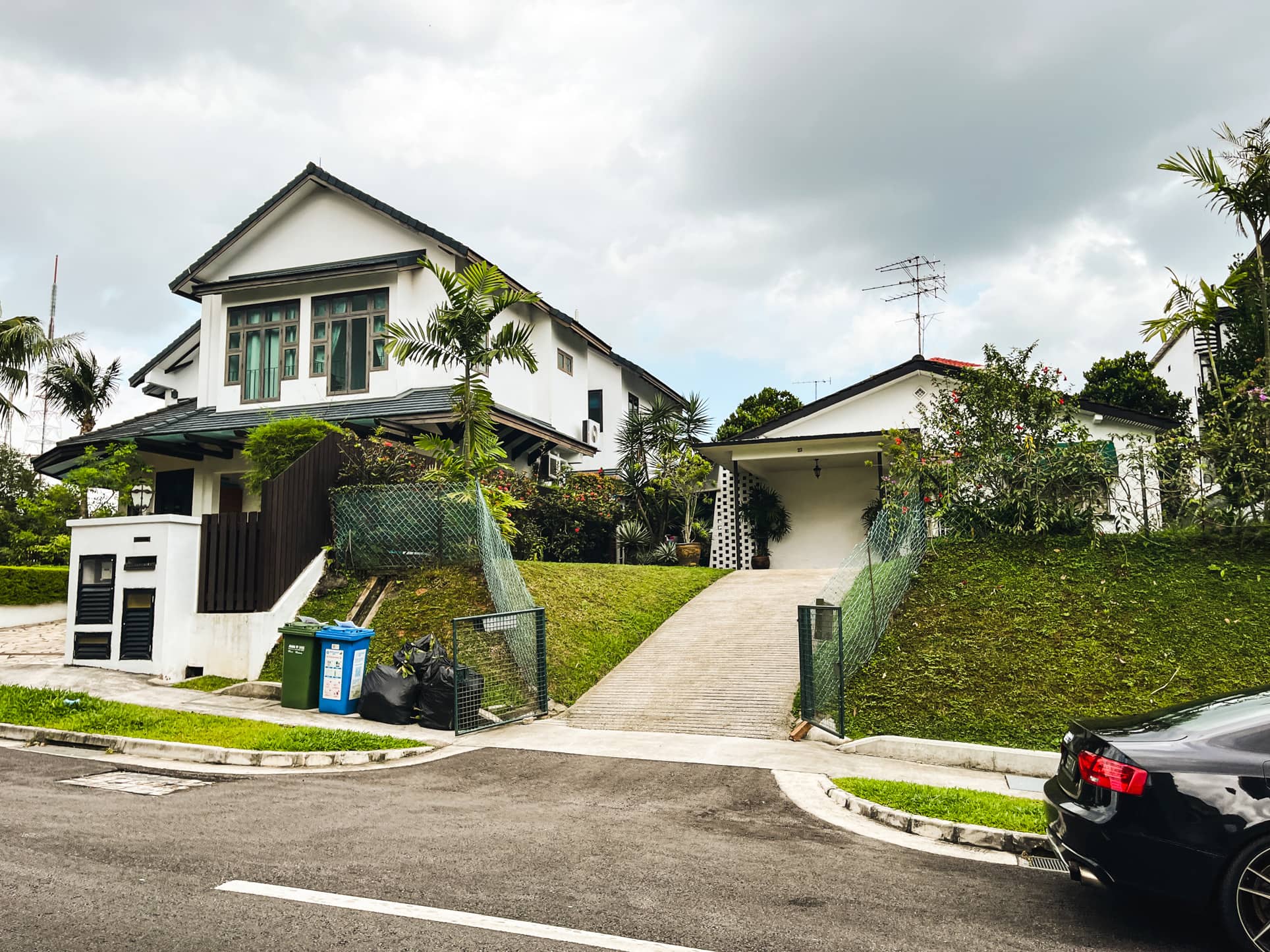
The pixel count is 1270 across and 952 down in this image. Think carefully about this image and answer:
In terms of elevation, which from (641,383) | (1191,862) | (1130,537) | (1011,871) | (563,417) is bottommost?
(1011,871)

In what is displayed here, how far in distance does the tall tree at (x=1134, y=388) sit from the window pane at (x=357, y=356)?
881 inches

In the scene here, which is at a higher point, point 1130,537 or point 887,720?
point 1130,537

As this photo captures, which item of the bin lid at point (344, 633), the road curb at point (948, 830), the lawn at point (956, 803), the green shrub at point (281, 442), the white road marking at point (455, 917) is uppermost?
the green shrub at point (281, 442)

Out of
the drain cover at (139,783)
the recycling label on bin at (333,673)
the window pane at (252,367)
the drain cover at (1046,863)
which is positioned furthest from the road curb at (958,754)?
the window pane at (252,367)

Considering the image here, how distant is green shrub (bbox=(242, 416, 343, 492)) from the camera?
14969 mm

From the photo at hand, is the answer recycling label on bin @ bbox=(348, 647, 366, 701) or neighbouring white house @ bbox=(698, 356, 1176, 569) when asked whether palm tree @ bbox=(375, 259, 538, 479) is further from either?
neighbouring white house @ bbox=(698, 356, 1176, 569)

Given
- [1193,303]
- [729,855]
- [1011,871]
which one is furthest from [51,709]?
[1193,303]

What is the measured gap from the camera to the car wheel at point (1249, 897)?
3916 millimetres

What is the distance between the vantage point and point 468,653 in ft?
35.4

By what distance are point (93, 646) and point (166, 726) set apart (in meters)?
4.35

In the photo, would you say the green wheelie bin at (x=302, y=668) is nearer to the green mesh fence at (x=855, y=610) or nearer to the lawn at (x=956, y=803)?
the green mesh fence at (x=855, y=610)

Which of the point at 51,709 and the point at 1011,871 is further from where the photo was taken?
the point at 51,709

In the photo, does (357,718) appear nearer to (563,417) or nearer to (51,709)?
(51,709)

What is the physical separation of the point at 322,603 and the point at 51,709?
379 cm
